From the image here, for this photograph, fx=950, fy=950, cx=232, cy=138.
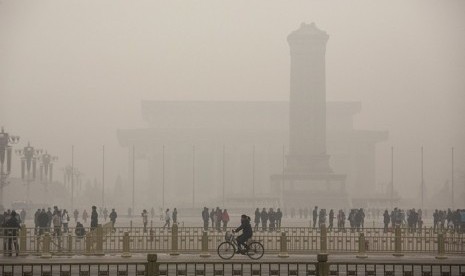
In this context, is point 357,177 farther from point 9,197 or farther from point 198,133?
point 9,197

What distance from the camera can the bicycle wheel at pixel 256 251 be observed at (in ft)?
90.1

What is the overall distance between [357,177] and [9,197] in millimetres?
51812

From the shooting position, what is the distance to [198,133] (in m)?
147

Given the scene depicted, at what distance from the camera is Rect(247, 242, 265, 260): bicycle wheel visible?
90.1 feet

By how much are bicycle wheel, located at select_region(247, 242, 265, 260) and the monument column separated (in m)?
86.1

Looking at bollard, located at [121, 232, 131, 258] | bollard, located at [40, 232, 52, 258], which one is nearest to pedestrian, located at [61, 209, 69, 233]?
bollard, located at [40, 232, 52, 258]

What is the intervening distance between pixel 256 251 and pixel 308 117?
88.3 m

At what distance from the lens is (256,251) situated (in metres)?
27.5

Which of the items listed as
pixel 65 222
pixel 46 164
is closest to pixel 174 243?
pixel 65 222

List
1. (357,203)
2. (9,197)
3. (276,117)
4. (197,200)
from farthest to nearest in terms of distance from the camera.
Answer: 1. (276,117)
2. (197,200)
3. (9,197)
4. (357,203)

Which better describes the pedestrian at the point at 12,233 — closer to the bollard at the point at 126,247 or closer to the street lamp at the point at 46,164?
the bollard at the point at 126,247

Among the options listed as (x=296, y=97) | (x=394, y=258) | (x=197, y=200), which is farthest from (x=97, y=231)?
(x=197, y=200)

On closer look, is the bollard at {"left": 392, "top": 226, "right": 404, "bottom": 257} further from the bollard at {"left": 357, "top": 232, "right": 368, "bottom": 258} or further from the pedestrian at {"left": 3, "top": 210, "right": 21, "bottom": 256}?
the pedestrian at {"left": 3, "top": 210, "right": 21, "bottom": 256}

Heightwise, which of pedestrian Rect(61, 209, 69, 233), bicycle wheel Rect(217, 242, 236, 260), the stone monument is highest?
the stone monument
